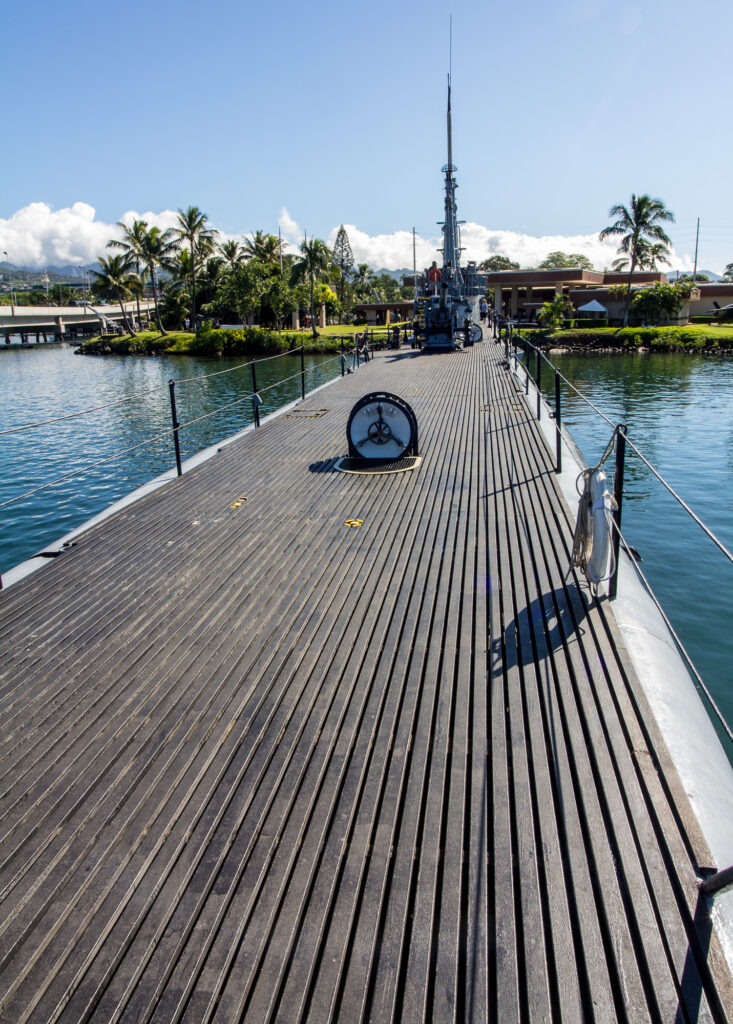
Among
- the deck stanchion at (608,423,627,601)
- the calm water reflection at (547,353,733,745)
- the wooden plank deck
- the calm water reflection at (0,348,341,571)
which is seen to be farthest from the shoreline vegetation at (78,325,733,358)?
the wooden plank deck

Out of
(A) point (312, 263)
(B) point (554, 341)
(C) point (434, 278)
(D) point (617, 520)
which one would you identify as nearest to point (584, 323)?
(B) point (554, 341)

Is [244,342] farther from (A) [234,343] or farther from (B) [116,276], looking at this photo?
(B) [116,276]

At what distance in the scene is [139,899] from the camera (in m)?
2.61

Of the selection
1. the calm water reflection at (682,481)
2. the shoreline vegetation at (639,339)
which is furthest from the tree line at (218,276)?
the calm water reflection at (682,481)

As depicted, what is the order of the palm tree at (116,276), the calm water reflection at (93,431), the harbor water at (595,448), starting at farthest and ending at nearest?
the palm tree at (116,276) → the calm water reflection at (93,431) → the harbor water at (595,448)

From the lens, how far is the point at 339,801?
3035mm

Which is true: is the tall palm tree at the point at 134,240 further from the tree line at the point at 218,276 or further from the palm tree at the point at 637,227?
the palm tree at the point at 637,227

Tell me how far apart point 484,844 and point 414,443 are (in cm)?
654

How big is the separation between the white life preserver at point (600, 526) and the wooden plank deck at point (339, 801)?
256mm

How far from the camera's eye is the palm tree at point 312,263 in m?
56.3

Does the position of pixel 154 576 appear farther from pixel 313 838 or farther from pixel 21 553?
pixel 21 553

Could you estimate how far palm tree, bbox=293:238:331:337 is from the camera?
56.3 m

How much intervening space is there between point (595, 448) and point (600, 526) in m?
13.9

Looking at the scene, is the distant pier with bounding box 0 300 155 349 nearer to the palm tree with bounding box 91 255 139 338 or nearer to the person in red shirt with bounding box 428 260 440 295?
the palm tree with bounding box 91 255 139 338
